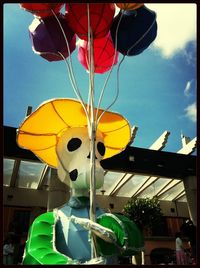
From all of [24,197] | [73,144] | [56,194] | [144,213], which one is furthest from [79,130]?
[24,197]

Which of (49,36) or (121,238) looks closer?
(121,238)

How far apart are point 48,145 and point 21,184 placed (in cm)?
918

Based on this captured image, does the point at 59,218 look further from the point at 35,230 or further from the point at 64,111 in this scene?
the point at 64,111

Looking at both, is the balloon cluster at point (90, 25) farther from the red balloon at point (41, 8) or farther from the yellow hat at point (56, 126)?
the yellow hat at point (56, 126)

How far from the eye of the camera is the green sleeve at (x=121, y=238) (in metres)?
1.74

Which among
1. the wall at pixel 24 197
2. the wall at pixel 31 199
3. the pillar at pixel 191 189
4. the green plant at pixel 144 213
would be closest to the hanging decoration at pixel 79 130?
the green plant at pixel 144 213

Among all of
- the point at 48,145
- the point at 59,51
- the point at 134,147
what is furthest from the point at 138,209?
the point at 59,51

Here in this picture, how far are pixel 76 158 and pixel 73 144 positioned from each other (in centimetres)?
14

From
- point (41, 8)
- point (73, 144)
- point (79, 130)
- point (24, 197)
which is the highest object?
point (41, 8)

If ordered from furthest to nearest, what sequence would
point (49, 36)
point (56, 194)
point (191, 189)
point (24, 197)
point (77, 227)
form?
point (24, 197) → point (191, 189) → point (56, 194) → point (49, 36) → point (77, 227)

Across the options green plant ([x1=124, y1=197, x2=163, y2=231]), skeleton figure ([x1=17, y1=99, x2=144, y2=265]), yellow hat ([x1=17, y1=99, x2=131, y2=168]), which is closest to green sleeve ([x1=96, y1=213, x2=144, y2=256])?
skeleton figure ([x1=17, y1=99, x2=144, y2=265])

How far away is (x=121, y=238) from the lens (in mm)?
1747

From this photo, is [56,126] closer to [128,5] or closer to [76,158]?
[76,158]

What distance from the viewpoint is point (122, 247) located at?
5.65ft
